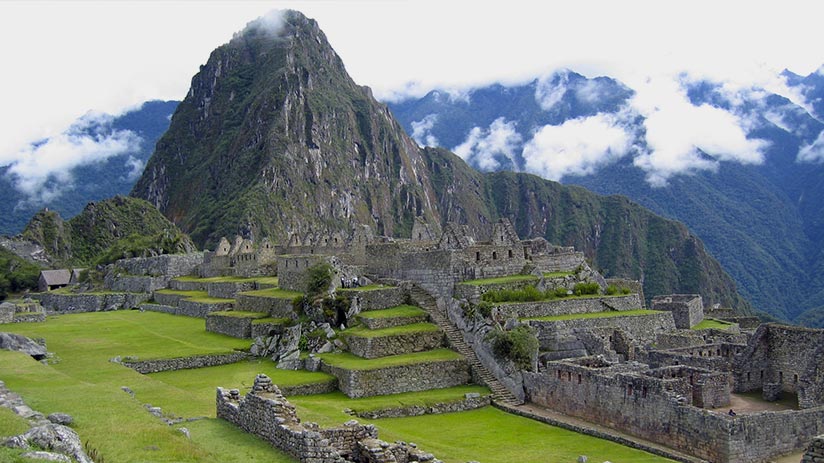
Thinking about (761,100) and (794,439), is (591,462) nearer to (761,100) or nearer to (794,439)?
(794,439)

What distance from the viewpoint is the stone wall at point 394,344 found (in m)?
31.0

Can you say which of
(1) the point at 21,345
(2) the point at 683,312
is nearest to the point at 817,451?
(1) the point at 21,345

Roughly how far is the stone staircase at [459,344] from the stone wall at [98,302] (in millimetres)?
34191

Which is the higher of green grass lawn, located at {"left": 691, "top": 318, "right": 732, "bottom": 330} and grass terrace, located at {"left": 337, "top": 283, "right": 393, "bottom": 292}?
grass terrace, located at {"left": 337, "top": 283, "right": 393, "bottom": 292}

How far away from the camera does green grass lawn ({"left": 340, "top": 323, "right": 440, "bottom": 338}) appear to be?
3152cm

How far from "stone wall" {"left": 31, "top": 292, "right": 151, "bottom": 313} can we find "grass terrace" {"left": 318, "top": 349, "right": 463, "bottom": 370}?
35.5 meters

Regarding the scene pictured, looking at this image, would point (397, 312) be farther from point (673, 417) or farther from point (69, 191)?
point (69, 191)

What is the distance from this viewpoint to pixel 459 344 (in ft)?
105

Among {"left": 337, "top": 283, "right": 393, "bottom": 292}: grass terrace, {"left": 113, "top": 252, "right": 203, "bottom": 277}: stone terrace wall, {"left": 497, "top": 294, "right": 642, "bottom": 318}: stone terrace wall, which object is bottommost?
{"left": 497, "top": 294, "right": 642, "bottom": 318}: stone terrace wall

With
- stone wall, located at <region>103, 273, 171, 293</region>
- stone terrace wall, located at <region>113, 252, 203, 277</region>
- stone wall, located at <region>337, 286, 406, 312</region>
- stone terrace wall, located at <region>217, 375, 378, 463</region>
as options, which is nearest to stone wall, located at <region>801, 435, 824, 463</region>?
stone terrace wall, located at <region>217, 375, 378, 463</region>

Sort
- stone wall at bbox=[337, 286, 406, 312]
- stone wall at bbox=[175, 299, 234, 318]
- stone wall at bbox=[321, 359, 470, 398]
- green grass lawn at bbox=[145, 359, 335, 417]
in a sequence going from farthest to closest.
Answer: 1. stone wall at bbox=[175, 299, 234, 318]
2. stone wall at bbox=[337, 286, 406, 312]
3. stone wall at bbox=[321, 359, 470, 398]
4. green grass lawn at bbox=[145, 359, 335, 417]

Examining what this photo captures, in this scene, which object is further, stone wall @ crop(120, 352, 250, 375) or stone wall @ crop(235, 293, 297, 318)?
stone wall @ crop(235, 293, 297, 318)

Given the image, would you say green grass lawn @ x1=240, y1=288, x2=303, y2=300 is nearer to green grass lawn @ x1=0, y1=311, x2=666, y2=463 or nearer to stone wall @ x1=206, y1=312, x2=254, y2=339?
stone wall @ x1=206, y1=312, x2=254, y2=339

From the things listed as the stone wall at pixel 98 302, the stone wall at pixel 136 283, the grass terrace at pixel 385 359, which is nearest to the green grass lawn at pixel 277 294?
the grass terrace at pixel 385 359
